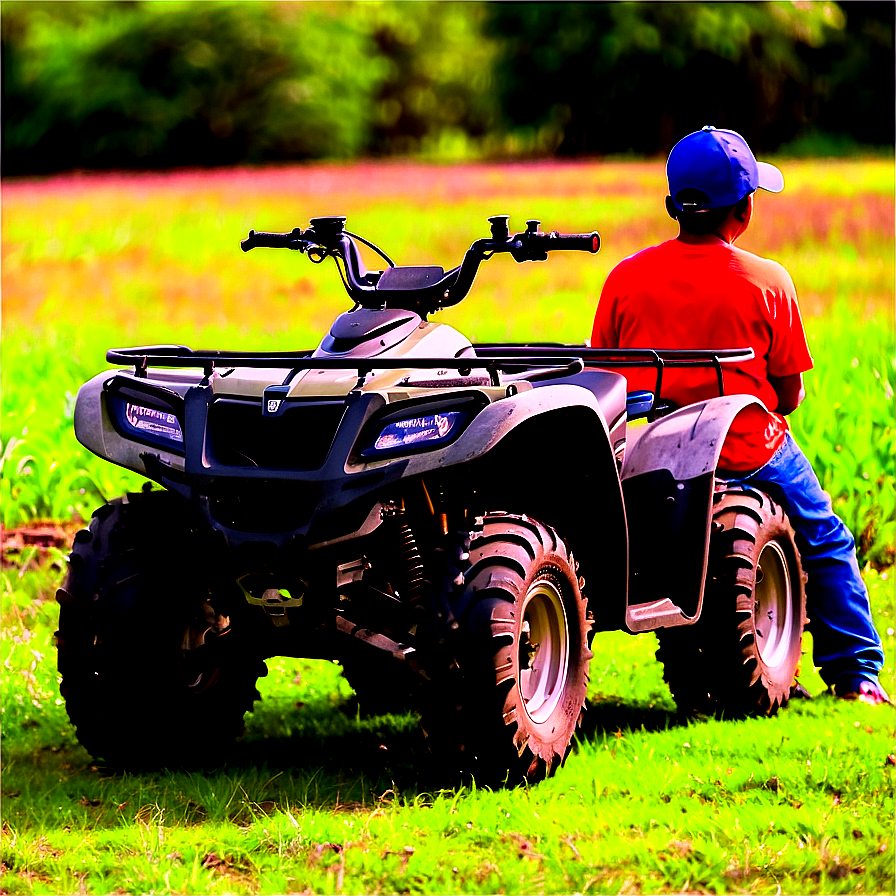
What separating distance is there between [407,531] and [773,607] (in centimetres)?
191

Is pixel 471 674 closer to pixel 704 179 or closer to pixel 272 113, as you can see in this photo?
pixel 704 179

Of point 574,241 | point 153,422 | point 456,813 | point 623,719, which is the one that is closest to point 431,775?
point 456,813

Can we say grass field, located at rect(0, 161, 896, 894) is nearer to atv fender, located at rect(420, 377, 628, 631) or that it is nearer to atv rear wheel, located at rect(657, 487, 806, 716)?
atv rear wheel, located at rect(657, 487, 806, 716)

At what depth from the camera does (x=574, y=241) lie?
529 centimetres

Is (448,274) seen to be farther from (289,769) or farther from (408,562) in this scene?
(289,769)

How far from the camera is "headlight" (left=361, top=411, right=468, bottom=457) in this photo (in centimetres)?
468

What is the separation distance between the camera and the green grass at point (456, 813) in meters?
4.39

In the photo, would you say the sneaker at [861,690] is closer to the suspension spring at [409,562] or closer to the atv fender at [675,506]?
the atv fender at [675,506]

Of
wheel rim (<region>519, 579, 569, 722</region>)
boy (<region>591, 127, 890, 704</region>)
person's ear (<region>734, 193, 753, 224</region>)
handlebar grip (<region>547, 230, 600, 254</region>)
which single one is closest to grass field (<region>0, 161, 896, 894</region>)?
wheel rim (<region>519, 579, 569, 722</region>)

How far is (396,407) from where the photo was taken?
475 centimetres

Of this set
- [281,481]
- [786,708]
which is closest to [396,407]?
[281,481]

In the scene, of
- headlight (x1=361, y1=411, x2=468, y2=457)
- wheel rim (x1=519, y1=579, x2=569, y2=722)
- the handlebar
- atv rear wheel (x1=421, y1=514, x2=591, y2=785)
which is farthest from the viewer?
the handlebar

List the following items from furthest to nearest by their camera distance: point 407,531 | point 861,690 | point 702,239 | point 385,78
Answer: point 385,78, point 861,690, point 702,239, point 407,531

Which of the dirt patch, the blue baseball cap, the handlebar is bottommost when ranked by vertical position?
the dirt patch
